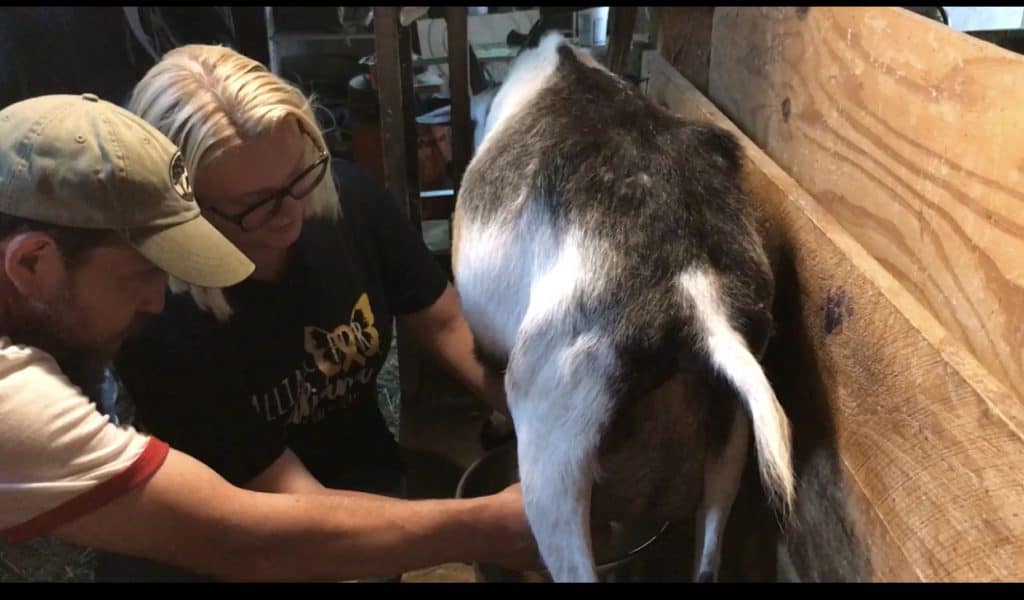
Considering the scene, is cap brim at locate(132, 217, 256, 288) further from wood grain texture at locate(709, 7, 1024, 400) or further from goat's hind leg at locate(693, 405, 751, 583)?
wood grain texture at locate(709, 7, 1024, 400)

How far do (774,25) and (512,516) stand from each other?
81cm

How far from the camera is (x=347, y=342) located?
134cm

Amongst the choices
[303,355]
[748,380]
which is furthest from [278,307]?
[748,380]

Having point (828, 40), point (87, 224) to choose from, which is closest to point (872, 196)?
A: point (828, 40)

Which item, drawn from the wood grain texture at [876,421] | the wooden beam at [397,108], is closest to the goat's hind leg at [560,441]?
the wood grain texture at [876,421]

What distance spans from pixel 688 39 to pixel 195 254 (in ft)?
3.51

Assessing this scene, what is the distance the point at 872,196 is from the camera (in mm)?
999

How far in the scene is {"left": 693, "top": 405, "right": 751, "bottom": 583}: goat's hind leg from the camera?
101cm

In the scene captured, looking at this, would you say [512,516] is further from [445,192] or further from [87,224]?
[445,192]

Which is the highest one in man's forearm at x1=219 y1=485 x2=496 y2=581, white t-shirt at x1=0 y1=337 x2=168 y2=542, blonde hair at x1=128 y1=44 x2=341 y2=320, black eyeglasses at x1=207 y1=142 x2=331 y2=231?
blonde hair at x1=128 y1=44 x2=341 y2=320

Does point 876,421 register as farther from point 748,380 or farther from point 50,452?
point 50,452

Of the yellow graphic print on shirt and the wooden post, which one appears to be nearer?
the yellow graphic print on shirt

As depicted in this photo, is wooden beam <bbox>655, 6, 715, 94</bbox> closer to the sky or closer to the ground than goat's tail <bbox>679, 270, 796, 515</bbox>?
closer to the sky

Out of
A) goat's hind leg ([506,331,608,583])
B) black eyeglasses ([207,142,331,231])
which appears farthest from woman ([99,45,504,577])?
goat's hind leg ([506,331,608,583])
